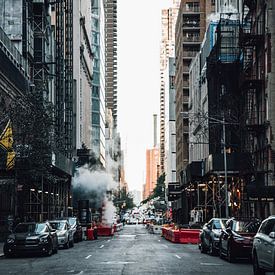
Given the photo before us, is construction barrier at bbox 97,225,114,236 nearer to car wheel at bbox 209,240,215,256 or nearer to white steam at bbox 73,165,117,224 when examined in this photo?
Result: white steam at bbox 73,165,117,224

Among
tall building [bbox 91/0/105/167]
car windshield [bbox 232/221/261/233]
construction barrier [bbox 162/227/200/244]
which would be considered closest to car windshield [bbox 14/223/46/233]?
car windshield [bbox 232/221/261/233]

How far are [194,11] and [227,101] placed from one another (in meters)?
65.5

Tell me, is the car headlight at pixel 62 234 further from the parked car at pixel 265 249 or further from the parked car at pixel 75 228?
the parked car at pixel 265 249

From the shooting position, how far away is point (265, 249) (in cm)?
1816

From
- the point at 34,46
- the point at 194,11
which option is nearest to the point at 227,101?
the point at 34,46

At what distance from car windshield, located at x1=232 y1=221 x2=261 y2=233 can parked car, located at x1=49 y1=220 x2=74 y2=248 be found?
573 inches

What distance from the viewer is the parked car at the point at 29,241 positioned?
31.0m

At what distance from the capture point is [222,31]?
233 feet

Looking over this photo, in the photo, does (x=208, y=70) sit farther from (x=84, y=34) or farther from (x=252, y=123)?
(x=84, y=34)

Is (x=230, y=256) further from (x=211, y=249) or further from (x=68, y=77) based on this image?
(x=68, y=77)

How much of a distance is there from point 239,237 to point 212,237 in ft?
18.5

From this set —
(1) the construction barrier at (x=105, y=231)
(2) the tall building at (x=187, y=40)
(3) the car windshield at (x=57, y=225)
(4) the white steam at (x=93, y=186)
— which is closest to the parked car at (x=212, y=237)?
(3) the car windshield at (x=57, y=225)

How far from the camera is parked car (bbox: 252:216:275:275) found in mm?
17469

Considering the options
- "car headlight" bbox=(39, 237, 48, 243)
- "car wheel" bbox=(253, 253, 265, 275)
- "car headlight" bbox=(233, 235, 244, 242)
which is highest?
"car headlight" bbox=(233, 235, 244, 242)
